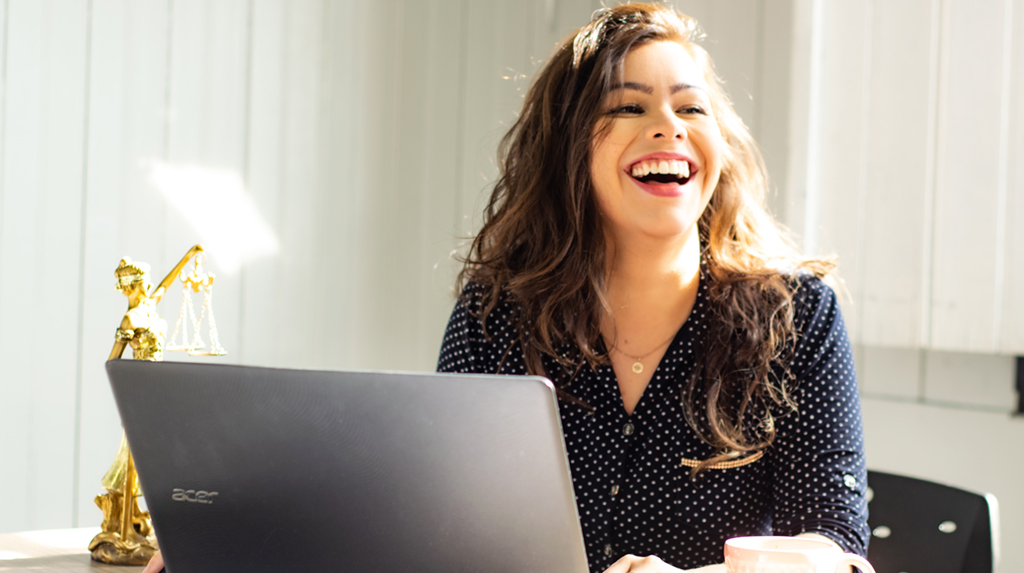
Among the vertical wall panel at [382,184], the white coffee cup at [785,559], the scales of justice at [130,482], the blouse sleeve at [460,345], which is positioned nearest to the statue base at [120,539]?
the scales of justice at [130,482]

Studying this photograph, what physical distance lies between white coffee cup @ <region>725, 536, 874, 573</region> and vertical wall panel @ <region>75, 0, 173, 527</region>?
171cm

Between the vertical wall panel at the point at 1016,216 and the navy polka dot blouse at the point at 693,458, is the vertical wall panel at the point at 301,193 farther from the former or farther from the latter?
the vertical wall panel at the point at 1016,216

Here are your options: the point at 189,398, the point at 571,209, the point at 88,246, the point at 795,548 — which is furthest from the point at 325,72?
the point at 795,548

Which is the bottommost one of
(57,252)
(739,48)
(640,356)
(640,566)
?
(640,566)

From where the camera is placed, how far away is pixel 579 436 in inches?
49.0

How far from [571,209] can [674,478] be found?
43 cm

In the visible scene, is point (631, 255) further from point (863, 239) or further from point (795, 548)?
point (863, 239)

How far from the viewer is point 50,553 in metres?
1.08

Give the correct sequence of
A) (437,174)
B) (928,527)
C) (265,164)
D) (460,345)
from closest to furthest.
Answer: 1. (928,527)
2. (460,345)
3. (265,164)
4. (437,174)

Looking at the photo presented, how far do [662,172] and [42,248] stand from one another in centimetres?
140

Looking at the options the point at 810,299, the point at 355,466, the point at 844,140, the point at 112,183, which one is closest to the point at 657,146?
the point at 810,299

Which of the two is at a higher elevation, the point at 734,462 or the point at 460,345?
the point at 460,345

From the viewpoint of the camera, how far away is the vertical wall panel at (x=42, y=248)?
1894mm

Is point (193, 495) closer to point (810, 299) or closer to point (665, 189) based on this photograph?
point (665, 189)
